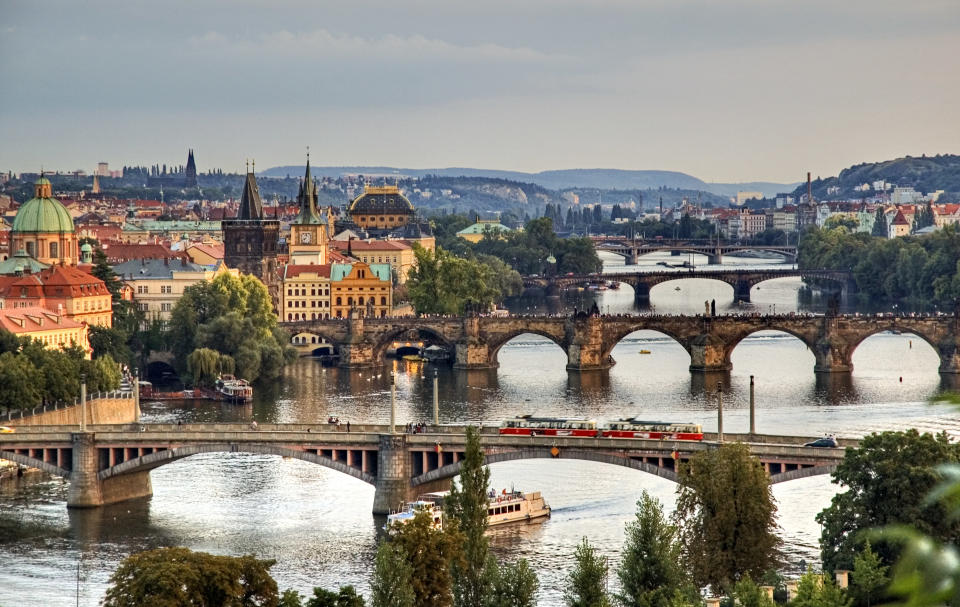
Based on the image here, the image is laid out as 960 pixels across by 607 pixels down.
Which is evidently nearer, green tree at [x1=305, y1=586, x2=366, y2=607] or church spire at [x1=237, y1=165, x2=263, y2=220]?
green tree at [x1=305, y1=586, x2=366, y2=607]

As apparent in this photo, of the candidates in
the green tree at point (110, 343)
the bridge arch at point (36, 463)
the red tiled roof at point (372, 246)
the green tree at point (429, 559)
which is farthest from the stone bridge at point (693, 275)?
the green tree at point (429, 559)

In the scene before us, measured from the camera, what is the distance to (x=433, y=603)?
27047 millimetres

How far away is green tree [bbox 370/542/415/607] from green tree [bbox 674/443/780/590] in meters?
5.95

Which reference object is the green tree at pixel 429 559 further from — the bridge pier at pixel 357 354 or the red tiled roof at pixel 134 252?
the red tiled roof at pixel 134 252

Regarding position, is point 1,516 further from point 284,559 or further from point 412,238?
point 412,238

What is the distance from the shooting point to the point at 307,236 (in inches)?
4072

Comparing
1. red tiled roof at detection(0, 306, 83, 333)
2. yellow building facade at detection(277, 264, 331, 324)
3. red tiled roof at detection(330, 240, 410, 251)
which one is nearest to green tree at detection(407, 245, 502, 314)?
yellow building facade at detection(277, 264, 331, 324)

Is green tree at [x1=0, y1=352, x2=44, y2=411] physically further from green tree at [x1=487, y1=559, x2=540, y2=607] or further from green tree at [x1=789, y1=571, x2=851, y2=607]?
green tree at [x1=789, y1=571, x2=851, y2=607]

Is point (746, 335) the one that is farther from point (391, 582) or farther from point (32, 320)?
point (391, 582)

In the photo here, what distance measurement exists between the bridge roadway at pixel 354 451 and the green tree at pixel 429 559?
1087 cm

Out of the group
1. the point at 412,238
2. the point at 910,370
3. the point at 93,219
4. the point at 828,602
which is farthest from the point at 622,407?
the point at 93,219

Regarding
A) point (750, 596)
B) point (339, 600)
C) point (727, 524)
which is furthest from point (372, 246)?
point (750, 596)

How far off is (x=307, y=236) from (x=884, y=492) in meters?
76.8

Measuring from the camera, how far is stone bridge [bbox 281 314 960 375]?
74000 mm
